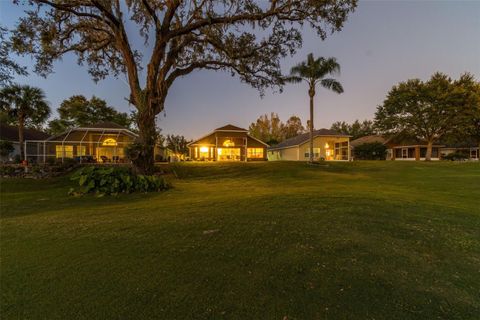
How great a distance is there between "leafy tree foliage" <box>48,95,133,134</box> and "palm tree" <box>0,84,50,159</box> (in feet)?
64.1

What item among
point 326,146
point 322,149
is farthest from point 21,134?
point 326,146

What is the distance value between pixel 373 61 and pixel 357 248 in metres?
19.4

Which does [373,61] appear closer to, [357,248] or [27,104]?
[357,248]

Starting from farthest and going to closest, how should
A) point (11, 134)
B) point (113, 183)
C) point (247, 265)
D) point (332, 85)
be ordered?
point (11, 134) → point (332, 85) → point (113, 183) → point (247, 265)

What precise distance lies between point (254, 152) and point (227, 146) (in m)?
4.67

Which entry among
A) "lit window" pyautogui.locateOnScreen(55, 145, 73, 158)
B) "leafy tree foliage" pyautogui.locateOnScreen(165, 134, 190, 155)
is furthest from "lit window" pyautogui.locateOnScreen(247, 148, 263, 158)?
"lit window" pyautogui.locateOnScreen(55, 145, 73, 158)

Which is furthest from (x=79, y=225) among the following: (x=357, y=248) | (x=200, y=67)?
(x=200, y=67)

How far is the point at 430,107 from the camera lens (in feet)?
118

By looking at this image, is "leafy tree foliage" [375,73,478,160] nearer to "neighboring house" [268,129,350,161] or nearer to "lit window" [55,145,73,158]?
"neighboring house" [268,129,350,161]

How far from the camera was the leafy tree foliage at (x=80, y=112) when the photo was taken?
143ft

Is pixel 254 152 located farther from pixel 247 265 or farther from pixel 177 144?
pixel 247 265

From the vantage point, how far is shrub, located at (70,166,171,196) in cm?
1118

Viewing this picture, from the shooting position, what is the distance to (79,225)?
19.5ft

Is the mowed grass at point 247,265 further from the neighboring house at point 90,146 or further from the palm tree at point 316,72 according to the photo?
the neighboring house at point 90,146
